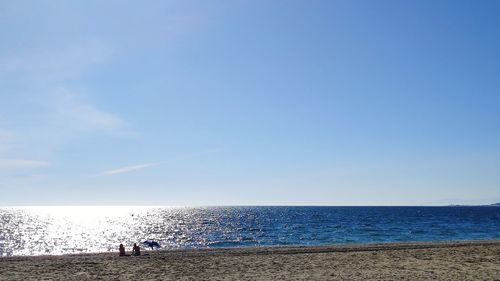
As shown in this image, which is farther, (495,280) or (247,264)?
(247,264)

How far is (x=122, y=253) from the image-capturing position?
2936 cm

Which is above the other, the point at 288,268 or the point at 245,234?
the point at 288,268

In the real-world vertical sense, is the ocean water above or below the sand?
below

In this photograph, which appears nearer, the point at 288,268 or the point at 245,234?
the point at 288,268

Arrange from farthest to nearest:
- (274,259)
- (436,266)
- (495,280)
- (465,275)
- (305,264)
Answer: (274,259)
(305,264)
(436,266)
(465,275)
(495,280)

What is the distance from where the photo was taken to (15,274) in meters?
20.2

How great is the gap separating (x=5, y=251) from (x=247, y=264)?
4374 centimetres

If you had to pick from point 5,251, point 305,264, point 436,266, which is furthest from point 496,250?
point 5,251

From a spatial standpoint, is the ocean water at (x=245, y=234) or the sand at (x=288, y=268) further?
the ocean water at (x=245, y=234)

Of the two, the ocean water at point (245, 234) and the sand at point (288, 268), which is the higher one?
the sand at point (288, 268)

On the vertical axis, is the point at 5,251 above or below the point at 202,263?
below

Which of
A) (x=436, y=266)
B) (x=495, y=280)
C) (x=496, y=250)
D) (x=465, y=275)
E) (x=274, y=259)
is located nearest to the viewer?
(x=495, y=280)

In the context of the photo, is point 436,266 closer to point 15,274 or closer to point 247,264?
point 247,264

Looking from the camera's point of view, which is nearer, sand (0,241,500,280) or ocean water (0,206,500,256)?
sand (0,241,500,280)
